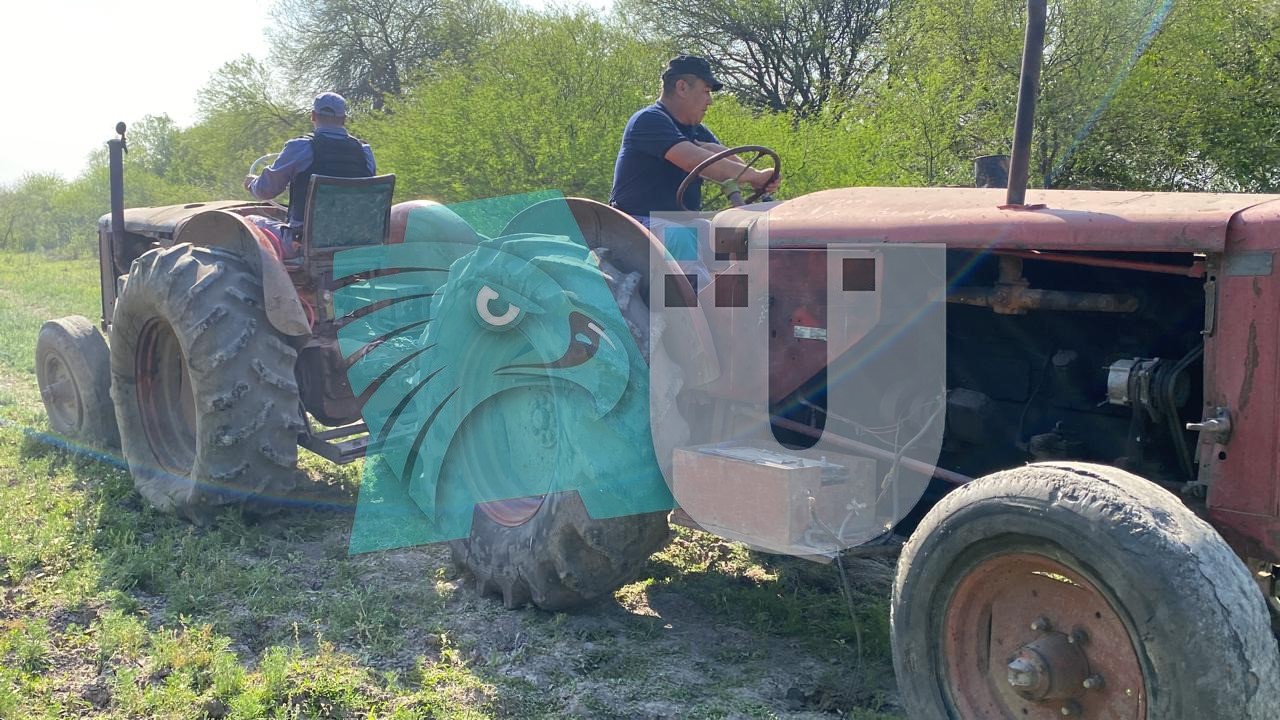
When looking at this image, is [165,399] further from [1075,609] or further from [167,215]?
[1075,609]

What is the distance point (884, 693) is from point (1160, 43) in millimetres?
10705

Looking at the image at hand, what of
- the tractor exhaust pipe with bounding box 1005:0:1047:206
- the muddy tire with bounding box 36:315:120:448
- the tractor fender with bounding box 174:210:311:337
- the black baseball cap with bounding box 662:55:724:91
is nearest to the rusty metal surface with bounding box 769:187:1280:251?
the tractor exhaust pipe with bounding box 1005:0:1047:206

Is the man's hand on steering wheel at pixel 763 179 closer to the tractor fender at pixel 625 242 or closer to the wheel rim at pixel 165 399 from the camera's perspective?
the tractor fender at pixel 625 242

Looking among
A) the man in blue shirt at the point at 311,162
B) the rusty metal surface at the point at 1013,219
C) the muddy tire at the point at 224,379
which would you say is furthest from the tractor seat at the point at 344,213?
the rusty metal surface at the point at 1013,219

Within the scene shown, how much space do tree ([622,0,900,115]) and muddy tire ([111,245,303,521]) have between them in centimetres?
1541

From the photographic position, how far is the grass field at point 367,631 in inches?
135

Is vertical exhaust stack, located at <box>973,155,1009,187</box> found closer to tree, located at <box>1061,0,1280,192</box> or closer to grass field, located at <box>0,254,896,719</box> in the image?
grass field, located at <box>0,254,896,719</box>

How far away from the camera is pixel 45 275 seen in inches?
798

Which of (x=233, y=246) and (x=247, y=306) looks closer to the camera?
(x=247, y=306)

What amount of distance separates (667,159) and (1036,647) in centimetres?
258

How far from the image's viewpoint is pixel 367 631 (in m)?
3.91

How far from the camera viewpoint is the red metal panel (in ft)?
9.05

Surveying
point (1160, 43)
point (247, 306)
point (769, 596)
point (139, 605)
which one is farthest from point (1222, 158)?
point (139, 605)

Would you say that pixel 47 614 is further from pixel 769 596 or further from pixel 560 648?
pixel 769 596
